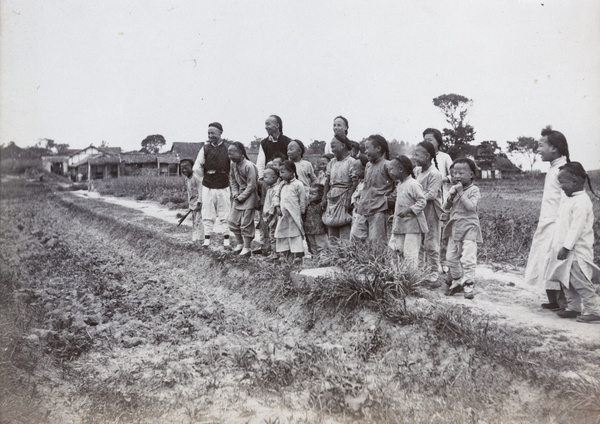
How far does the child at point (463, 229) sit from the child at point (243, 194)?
116 inches

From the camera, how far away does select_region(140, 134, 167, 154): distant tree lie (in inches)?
2926

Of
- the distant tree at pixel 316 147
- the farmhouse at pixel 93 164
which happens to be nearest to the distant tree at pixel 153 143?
the farmhouse at pixel 93 164

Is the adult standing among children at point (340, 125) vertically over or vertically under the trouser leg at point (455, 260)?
over

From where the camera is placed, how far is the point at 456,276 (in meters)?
4.77

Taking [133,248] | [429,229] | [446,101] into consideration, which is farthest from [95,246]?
[446,101]

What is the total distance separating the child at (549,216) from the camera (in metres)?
4.07

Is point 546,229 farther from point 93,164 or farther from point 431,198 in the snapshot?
point 93,164

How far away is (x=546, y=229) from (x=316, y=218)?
9.13 feet

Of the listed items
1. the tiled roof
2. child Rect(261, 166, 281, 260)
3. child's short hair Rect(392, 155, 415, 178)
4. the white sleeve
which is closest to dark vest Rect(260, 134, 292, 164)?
the white sleeve

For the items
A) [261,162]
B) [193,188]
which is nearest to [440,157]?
[261,162]

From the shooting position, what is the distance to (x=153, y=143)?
7462 centimetres

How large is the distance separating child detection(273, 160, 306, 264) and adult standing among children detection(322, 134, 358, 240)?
0.34 meters

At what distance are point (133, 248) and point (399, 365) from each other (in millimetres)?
7627

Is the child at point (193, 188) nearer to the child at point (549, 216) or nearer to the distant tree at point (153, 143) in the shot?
the child at point (549, 216)
